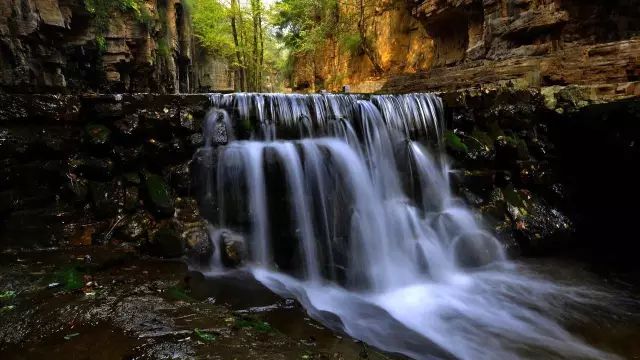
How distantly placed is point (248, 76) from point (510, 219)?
20800 millimetres

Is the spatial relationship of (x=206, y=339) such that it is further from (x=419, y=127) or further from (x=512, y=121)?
(x=512, y=121)

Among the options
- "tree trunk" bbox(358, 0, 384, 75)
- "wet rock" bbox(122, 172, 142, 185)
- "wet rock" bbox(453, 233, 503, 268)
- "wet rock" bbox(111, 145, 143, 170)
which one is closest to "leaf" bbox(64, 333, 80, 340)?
"wet rock" bbox(122, 172, 142, 185)

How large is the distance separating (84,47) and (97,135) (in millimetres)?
8358

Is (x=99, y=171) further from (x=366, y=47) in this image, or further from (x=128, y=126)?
(x=366, y=47)

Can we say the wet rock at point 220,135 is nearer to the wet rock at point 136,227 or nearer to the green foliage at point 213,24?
the wet rock at point 136,227

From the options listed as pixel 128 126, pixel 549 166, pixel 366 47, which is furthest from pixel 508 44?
pixel 128 126

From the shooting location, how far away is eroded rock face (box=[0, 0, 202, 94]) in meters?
8.67

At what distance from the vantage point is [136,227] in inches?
223

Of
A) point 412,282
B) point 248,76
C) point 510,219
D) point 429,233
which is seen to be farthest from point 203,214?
point 248,76

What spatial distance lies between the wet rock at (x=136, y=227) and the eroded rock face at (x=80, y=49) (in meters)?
5.60

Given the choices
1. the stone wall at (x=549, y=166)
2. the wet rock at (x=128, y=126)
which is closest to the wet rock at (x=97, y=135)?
the wet rock at (x=128, y=126)

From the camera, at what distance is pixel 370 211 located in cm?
700

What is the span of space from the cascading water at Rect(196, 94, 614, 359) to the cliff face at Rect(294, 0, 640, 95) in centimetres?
367

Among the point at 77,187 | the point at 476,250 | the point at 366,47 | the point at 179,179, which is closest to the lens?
the point at 77,187
